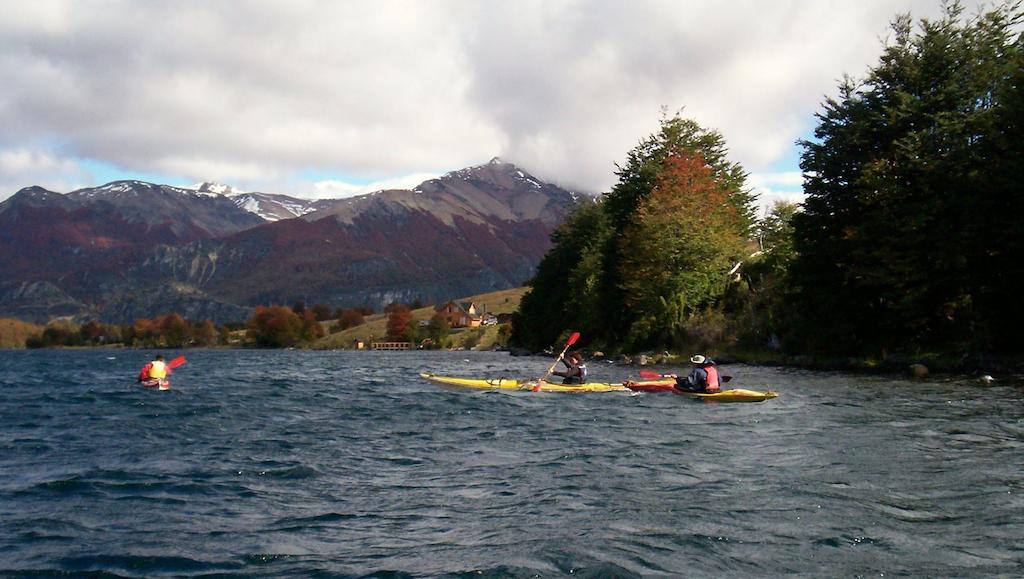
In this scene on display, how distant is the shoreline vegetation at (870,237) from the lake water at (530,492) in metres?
12.2

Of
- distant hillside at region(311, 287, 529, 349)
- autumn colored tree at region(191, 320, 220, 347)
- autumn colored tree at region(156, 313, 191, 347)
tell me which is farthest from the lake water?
autumn colored tree at region(156, 313, 191, 347)

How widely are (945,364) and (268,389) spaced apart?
109 feet

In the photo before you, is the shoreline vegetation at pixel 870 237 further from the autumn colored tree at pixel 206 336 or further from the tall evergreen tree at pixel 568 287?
the autumn colored tree at pixel 206 336

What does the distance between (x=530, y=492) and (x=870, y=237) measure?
3266 centimetres

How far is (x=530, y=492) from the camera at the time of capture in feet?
44.3

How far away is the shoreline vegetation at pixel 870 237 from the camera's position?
1389 inches

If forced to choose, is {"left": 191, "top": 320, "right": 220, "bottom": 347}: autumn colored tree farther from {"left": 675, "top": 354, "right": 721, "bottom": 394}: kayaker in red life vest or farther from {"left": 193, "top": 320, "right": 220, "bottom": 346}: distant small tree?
{"left": 675, "top": 354, "right": 721, "bottom": 394}: kayaker in red life vest

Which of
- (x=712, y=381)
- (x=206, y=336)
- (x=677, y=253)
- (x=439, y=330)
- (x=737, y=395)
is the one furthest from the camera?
(x=206, y=336)

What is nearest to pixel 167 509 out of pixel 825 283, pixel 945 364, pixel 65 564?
pixel 65 564

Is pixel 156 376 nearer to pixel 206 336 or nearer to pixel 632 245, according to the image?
pixel 632 245

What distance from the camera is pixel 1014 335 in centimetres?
3503

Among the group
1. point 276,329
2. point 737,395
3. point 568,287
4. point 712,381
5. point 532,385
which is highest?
point 568,287

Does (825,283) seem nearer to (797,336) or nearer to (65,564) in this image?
(797,336)

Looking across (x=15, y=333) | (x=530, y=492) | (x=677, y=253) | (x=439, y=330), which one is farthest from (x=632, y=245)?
(x=15, y=333)
